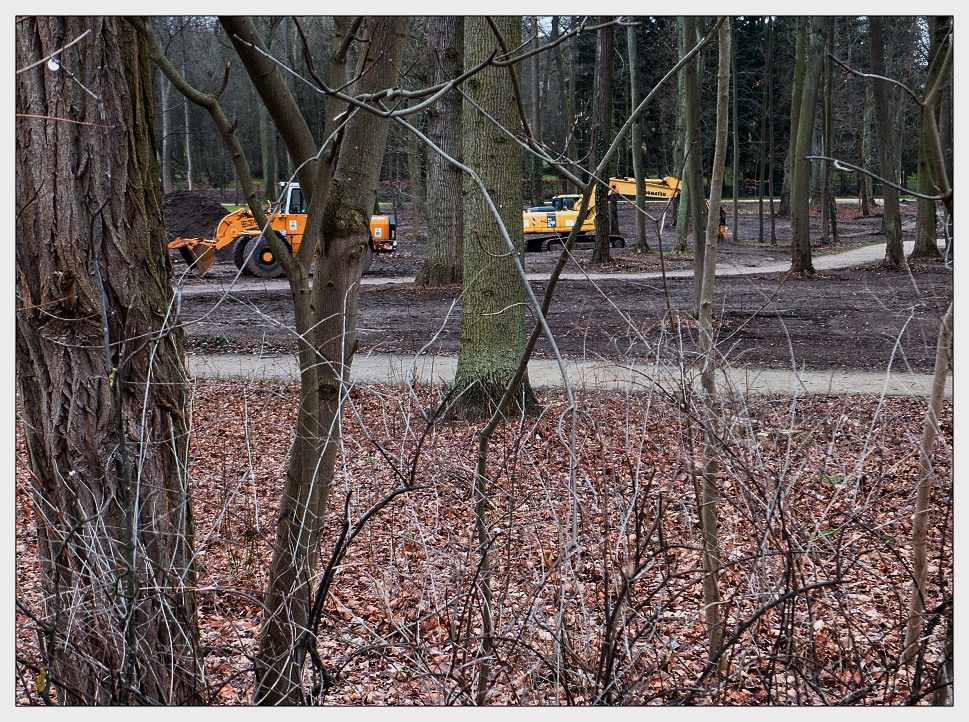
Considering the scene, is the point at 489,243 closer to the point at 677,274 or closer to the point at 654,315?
the point at 654,315

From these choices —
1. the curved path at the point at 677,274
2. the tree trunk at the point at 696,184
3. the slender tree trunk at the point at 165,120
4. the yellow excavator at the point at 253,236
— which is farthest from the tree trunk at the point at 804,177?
the tree trunk at the point at 696,184

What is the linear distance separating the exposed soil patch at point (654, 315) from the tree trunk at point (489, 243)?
47 cm

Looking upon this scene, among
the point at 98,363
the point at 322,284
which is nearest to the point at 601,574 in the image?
the point at 322,284

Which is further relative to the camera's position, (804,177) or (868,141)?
(868,141)

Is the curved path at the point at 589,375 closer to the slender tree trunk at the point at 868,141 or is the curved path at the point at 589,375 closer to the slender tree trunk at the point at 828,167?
the slender tree trunk at the point at 828,167

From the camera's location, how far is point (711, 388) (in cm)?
305

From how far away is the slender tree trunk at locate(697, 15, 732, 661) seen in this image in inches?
116

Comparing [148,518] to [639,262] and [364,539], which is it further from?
[639,262]

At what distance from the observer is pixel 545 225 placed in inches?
848

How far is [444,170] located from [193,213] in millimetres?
12221

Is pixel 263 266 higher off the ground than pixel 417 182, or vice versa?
pixel 417 182

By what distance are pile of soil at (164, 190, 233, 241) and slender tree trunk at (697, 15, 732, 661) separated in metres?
20.6

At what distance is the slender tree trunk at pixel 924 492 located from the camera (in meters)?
2.41
